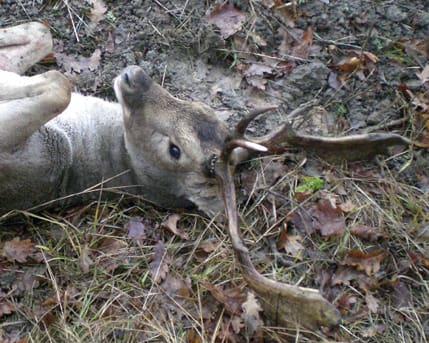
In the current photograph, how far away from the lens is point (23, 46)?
6.09 m

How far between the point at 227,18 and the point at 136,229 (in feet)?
7.84

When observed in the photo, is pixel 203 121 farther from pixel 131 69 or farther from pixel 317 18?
pixel 317 18

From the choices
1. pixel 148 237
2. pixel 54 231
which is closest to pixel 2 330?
pixel 54 231

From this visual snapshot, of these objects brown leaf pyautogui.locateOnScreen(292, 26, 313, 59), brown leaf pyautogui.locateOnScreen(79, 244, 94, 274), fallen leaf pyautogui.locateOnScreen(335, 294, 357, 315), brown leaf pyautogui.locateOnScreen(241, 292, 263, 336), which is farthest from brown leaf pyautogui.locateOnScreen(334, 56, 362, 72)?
brown leaf pyautogui.locateOnScreen(79, 244, 94, 274)

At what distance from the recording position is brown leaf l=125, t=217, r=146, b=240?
5500mm

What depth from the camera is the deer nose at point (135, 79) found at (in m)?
5.32

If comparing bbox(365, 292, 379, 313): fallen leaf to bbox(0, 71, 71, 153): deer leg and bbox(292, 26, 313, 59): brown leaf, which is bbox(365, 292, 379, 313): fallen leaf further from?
bbox(0, 71, 71, 153): deer leg

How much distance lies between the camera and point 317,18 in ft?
21.4

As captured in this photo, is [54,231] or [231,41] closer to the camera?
[54,231]

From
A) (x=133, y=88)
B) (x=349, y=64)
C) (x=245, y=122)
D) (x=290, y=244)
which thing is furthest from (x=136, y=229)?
(x=349, y=64)

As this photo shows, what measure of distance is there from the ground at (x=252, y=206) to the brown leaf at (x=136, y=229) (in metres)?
0.01

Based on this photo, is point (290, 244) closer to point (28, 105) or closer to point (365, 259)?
point (365, 259)

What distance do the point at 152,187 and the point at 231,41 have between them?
1819mm

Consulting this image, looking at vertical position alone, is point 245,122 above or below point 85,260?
above
